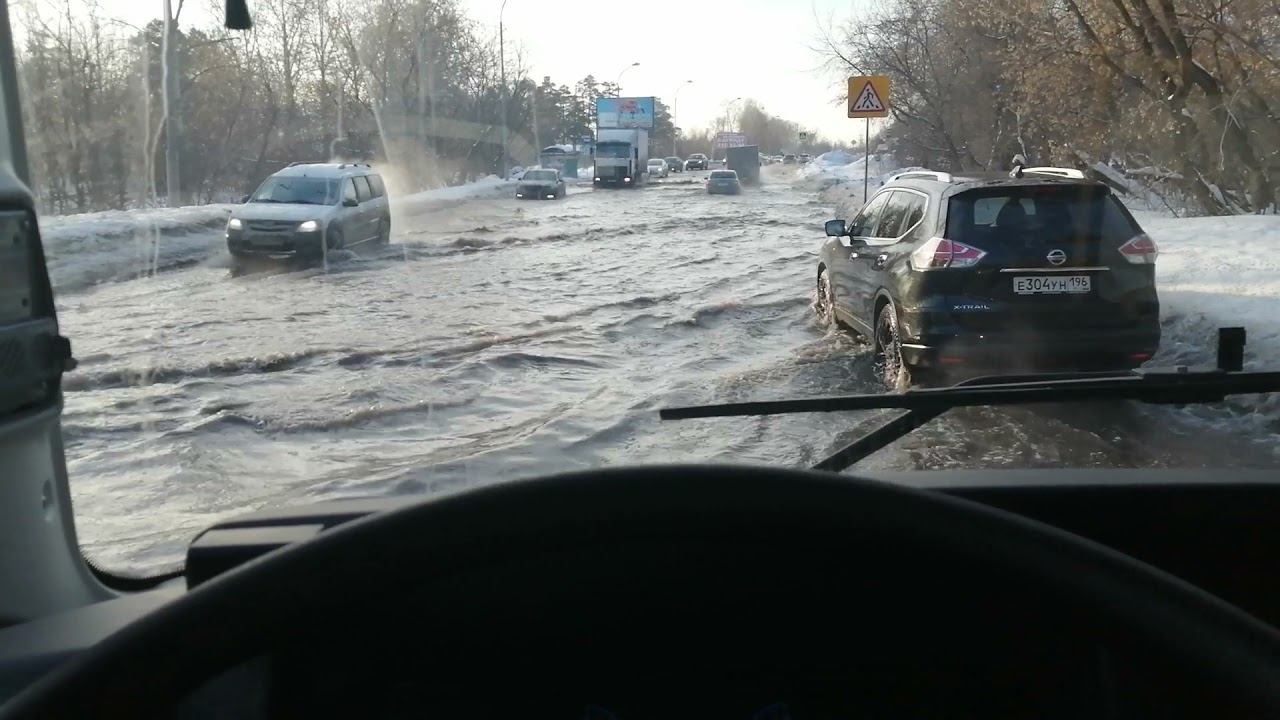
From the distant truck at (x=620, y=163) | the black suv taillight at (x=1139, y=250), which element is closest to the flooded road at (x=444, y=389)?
the black suv taillight at (x=1139, y=250)

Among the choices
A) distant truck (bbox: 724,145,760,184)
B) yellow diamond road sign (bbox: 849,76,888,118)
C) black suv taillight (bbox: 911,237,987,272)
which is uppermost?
yellow diamond road sign (bbox: 849,76,888,118)

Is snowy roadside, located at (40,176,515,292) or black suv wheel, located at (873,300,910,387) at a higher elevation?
snowy roadside, located at (40,176,515,292)

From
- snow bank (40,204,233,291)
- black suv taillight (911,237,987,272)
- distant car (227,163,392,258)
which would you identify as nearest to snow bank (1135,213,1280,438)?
black suv taillight (911,237,987,272)

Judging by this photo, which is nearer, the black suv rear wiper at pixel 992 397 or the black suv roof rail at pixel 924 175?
the black suv rear wiper at pixel 992 397

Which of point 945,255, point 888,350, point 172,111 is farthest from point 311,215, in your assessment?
point 945,255

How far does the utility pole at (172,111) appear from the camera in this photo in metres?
→ 3.95

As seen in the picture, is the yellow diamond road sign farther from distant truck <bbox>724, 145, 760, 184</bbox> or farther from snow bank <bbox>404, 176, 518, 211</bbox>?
snow bank <bbox>404, 176, 518, 211</bbox>

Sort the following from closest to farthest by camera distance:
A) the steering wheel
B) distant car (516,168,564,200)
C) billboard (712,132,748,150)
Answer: the steering wheel → billboard (712,132,748,150) → distant car (516,168,564,200)

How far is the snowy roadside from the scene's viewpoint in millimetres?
5775

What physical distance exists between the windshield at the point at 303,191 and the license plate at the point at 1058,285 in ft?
29.9

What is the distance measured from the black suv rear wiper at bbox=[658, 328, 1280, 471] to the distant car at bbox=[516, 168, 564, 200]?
97.8 ft

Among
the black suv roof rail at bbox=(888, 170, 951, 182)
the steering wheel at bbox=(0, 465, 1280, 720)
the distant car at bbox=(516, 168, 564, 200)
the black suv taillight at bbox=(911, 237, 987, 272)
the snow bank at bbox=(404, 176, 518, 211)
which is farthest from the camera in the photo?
the distant car at bbox=(516, 168, 564, 200)

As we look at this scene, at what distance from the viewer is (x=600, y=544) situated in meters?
1.23

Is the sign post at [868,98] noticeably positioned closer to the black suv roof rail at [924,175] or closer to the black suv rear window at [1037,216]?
the black suv rear window at [1037,216]
